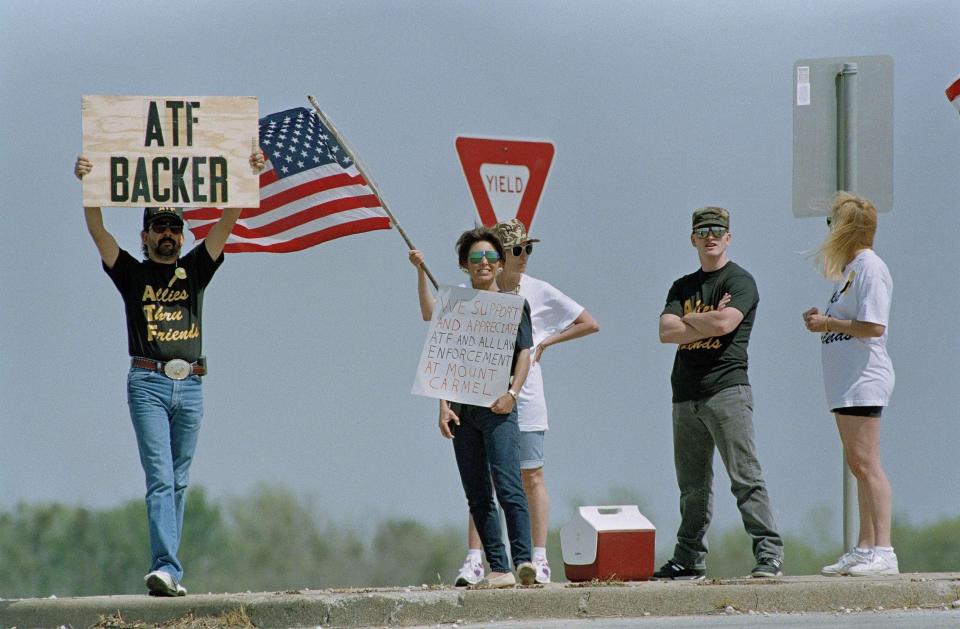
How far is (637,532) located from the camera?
7.40 m

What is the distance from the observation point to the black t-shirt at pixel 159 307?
6.67 meters

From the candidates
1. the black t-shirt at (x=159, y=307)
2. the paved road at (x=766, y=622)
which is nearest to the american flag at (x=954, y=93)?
the paved road at (x=766, y=622)

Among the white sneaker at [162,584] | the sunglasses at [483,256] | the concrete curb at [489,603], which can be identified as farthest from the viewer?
the sunglasses at [483,256]

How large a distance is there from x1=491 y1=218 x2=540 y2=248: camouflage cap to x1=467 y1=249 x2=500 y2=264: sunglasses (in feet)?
1.84

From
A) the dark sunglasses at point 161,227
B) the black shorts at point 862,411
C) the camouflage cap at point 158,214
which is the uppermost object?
the camouflage cap at point 158,214

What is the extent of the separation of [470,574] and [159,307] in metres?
2.14

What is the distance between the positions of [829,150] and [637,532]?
7.89 feet

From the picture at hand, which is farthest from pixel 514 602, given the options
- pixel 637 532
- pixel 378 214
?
pixel 378 214

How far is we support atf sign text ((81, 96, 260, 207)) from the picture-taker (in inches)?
267

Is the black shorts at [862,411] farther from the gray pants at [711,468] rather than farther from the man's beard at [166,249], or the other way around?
the man's beard at [166,249]

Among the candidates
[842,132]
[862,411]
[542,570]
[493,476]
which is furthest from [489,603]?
[842,132]

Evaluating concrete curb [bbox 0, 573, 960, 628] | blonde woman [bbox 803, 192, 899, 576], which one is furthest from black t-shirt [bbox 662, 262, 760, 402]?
concrete curb [bbox 0, 573, 960, 628]

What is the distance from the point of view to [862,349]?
7.08 m

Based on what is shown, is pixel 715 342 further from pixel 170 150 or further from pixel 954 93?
pixel 170 150
